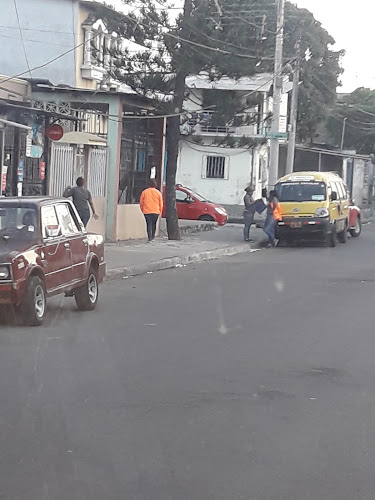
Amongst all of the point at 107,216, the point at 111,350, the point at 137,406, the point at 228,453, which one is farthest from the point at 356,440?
the point at 107,216

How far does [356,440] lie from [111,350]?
405 cm

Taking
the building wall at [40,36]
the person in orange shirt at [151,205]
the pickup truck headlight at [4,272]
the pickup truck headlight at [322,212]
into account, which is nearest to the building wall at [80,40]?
the building wall at [40,36]

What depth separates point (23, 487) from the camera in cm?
548

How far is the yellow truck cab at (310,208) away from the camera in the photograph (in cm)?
2847

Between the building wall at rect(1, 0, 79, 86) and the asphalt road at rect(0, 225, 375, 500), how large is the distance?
888 inches

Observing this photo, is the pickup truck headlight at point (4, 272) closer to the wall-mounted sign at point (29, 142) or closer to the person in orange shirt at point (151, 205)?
the wall-mounted sign at point (29, 142)

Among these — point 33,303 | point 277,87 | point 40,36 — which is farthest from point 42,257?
point 40,36

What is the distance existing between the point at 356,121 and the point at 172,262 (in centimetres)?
5370

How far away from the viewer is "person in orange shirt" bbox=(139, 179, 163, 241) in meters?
25.6

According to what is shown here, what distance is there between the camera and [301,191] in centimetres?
2931

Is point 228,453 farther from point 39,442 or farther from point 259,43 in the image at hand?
point 259,43

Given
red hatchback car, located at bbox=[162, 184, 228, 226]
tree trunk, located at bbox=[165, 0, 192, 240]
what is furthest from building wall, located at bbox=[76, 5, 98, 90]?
tree trunk, located at bbox=[165, 0, 192, 240]

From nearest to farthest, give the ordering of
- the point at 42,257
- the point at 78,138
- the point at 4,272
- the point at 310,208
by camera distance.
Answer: the point at 4,272 < the point at 42,257 < the point at 78,138 < the point at 310,208

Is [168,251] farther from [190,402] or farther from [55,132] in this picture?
[190,402]
